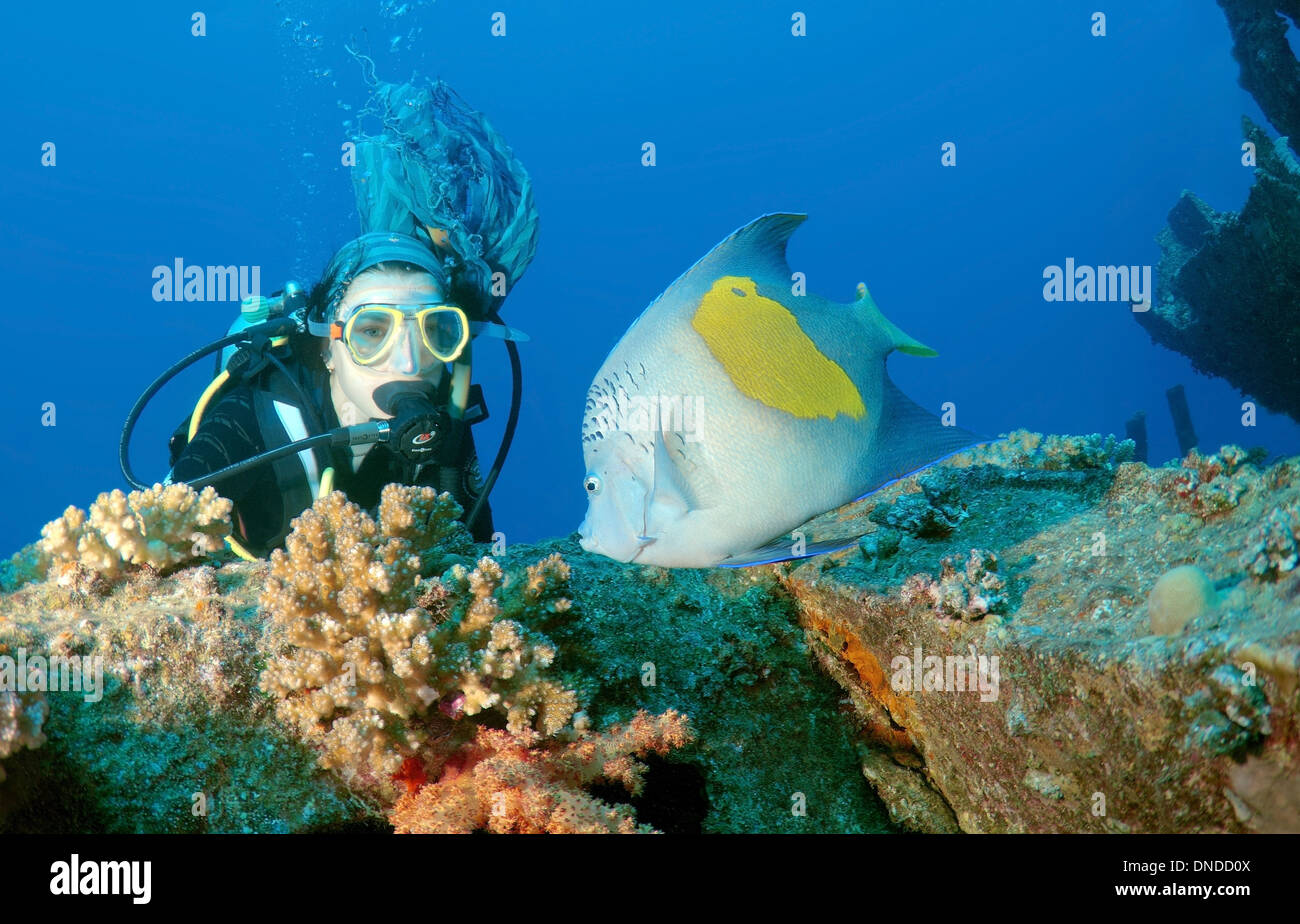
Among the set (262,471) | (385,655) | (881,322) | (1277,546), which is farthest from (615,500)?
(262,471)

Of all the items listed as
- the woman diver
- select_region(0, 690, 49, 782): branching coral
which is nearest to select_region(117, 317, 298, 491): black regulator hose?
the woman diver

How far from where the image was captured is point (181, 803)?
166 centimetres

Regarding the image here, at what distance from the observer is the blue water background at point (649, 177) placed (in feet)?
191

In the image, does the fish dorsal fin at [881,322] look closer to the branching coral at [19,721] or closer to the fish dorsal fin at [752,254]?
the fish dorsal fin at [752,254]

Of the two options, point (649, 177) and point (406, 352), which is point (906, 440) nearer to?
point (406, 352)

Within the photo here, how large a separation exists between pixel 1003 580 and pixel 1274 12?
1386 cm

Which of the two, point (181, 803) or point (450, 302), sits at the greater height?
point (450, 302)

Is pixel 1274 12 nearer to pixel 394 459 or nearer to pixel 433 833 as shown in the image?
pixel 394 459

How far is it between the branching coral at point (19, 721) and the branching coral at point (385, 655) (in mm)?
486

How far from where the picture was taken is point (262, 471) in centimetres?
369

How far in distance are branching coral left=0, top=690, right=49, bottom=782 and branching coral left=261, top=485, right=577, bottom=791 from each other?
0.49 metres

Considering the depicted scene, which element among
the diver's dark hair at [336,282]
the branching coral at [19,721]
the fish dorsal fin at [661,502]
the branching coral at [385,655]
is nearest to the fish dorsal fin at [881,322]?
the fish dorsal fin at [661,502]

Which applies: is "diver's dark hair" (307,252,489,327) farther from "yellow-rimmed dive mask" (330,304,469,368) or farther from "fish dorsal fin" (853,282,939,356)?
"fish dorsal fin" (853,282,939,356)
